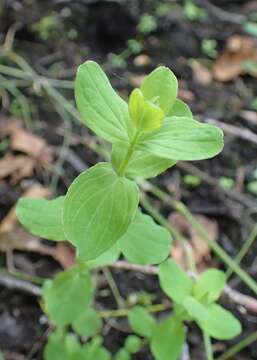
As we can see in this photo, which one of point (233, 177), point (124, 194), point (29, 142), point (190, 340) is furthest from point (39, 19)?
point (124, 194)

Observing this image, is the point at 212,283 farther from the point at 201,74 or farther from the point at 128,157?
the point at 201,74

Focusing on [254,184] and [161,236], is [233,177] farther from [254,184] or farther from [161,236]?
[161,236]

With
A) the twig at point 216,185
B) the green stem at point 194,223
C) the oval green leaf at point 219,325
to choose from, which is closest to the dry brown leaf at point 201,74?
the twig at point 216,185

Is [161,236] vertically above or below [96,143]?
above

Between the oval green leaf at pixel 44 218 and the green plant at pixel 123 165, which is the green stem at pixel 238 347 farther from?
the oval green leaf at pixel 44 218

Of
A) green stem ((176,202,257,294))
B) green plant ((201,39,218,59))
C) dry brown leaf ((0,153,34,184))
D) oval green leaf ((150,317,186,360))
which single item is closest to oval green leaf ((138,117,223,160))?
oval green leaf ((150,317,186,360))

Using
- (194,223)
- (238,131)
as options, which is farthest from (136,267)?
(238,131)
